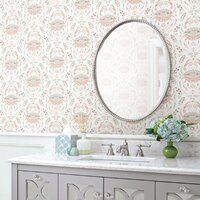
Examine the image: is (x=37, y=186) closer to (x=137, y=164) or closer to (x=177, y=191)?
(x=137, y=164)

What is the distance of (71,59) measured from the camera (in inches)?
123

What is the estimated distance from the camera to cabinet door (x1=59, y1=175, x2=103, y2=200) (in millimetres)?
2402

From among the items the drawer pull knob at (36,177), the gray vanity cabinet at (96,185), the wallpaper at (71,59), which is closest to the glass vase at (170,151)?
the wallpaper at (71,59)

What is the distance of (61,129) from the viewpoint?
317 cm

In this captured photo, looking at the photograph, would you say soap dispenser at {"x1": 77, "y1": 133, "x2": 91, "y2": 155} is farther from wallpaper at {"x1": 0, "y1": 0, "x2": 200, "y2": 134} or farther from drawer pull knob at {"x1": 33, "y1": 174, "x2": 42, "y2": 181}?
drawer pull knob at {"x1": 33, "y1": 174, "x2": 42, "y2": 181}

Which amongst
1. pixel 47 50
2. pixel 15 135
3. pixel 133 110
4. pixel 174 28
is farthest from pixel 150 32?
pixel 15 135

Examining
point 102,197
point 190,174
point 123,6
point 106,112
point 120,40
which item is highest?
point 123,6

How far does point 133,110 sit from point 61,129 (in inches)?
25.8

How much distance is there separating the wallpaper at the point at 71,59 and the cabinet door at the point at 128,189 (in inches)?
A: 24.7

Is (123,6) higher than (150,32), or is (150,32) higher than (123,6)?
(123,6)

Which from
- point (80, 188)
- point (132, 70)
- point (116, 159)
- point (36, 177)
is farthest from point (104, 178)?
point (132, 70)

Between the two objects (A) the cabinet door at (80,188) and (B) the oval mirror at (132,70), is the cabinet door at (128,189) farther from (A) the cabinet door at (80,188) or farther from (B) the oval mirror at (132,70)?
(B) the oval mirror at (132,70)

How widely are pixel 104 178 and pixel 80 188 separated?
0.59 ft

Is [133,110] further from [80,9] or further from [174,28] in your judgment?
[80,9]
